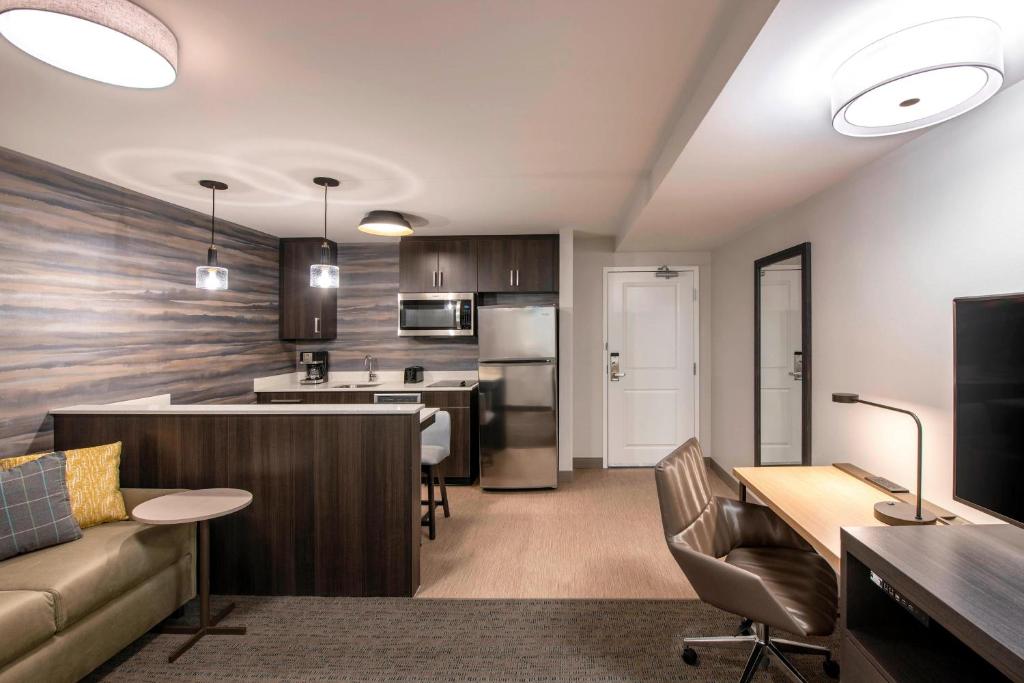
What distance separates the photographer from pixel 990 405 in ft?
4.33

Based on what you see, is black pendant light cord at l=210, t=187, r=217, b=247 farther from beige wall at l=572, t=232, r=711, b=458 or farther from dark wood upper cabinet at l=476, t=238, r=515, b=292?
beige wall at l=572, t=232, r=711, b=458

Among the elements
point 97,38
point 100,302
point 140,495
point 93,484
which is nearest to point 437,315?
point 100,302

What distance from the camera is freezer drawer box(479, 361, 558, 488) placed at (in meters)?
4.22

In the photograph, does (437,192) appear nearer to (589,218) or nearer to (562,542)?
(589,218)

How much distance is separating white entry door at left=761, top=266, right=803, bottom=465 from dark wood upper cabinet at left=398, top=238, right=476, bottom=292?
256 cm

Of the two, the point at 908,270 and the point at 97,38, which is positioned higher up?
the point at 97,38

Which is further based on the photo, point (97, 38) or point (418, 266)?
point (418, 266)

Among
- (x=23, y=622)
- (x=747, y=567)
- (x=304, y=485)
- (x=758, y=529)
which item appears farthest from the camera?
(x=304, y=485)

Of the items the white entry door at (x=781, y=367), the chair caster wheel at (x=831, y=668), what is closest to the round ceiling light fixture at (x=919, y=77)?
the white entry door at (x=781, y=367)

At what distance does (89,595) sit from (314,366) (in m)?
3.09

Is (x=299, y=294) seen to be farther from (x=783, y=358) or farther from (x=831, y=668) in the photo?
(x=831, y=668)

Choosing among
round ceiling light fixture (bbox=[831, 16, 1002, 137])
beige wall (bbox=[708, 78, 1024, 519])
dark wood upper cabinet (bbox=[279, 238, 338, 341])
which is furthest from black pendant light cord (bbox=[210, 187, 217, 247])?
beige wall (bbox=[708, 78, 1024, 519])

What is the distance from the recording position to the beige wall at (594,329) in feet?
15.9

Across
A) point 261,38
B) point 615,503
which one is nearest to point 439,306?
point 615,503
